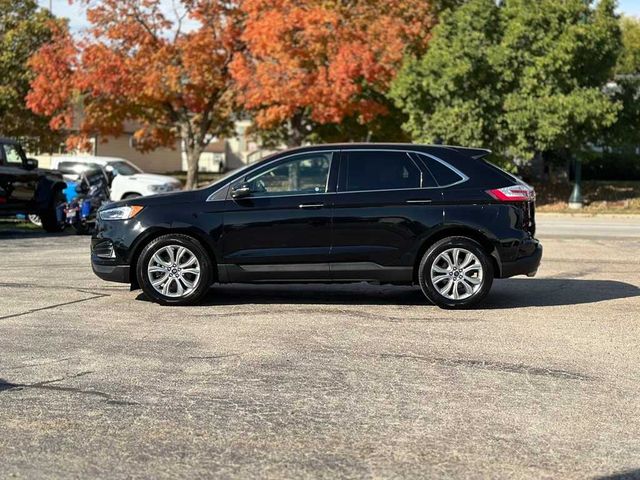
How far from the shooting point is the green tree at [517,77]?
100 ft

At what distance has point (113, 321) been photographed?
8906mm

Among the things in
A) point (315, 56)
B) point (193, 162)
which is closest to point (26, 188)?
point (315, 56)

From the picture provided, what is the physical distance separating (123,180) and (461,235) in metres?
17.2

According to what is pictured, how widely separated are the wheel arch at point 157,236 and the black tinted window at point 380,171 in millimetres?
1541

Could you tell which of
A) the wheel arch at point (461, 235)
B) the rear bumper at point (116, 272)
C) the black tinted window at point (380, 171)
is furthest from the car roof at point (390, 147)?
the rear bumper at point (116, 272)

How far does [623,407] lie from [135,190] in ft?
68.4

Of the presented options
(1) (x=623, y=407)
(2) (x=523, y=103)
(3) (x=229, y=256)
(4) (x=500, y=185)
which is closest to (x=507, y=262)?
(4) (x=500, y=185)

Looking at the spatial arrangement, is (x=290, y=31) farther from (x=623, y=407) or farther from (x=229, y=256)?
(x=623, y=407)

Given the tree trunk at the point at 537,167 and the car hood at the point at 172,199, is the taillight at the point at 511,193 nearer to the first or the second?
the car hood at the point at 172,199

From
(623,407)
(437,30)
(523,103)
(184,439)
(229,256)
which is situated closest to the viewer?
(184,439)

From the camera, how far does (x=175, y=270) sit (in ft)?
32.3

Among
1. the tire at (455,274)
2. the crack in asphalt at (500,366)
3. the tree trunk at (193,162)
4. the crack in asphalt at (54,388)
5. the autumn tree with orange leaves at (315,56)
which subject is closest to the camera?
the crack in asphalt at (54,388)

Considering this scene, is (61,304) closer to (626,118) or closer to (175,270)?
(175,270)

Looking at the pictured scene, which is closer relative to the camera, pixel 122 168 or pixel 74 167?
pixel 74 167
